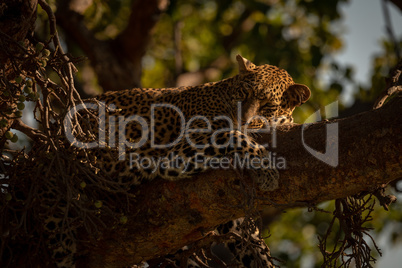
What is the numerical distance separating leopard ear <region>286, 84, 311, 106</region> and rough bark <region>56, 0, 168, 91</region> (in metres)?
4.19

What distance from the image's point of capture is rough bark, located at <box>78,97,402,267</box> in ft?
14.3

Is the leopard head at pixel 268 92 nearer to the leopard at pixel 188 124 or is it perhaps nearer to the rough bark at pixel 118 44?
the leopard at pixel 188 124

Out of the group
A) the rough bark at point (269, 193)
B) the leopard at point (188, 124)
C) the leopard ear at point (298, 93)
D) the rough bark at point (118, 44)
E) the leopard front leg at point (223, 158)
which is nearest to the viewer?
the rough bark at point (269, 193)

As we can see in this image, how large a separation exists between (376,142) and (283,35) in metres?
7.57

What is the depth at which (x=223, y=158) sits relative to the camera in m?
5.02

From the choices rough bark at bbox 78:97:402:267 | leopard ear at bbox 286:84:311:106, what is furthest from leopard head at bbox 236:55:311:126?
rough bark at bbox 78:97:402:267

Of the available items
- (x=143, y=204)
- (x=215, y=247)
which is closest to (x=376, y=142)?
(x=143, y=204)

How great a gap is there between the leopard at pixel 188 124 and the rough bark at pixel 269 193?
8.6 inches

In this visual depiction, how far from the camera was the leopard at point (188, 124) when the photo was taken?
5305 millimetres

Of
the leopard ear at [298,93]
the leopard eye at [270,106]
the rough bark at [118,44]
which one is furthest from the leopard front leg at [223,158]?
the rough bark at [118,44]

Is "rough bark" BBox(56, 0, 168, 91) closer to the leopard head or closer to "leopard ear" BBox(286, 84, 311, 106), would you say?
the leopard head

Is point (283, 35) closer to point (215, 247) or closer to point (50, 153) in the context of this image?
point (215, 247)

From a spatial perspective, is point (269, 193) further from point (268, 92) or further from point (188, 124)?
point (268, 92)

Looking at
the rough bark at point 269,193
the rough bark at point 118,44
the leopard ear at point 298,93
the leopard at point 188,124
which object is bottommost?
the rough bark at point 269,193
